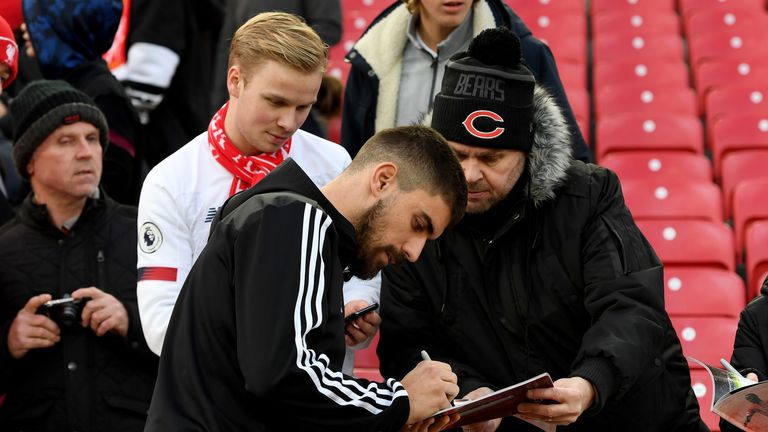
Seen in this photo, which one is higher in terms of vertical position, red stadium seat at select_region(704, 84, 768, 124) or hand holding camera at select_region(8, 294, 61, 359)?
red stadium seat at select_region(704, 84, 768, 124)

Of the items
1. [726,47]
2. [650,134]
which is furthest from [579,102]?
[726,47]


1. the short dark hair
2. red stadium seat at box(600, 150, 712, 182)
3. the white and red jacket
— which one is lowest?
the white and red jacket

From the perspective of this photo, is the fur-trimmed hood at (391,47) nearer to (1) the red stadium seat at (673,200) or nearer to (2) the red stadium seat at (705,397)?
(2) the red stadium seat at (705,397)

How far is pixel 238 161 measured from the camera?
3.20 meters

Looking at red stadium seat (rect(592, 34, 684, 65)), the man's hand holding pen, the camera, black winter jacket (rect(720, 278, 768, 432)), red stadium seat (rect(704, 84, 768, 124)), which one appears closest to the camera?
the man's hand holding pen

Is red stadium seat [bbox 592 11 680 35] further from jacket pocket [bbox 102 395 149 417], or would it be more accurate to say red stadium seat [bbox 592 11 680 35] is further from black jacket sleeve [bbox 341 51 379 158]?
jacket pocket [bbox 102 395 149 417]

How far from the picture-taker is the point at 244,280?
233cm

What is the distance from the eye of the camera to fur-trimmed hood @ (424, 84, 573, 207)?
3125 millimetres

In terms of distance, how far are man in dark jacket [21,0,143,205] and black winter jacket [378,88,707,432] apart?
5.77ft

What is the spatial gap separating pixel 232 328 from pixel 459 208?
0.57m

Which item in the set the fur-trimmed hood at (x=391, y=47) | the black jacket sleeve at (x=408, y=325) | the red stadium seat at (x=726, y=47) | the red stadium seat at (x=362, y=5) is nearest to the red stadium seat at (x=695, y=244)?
the fur-trimmed hood at (x=391, y=47)

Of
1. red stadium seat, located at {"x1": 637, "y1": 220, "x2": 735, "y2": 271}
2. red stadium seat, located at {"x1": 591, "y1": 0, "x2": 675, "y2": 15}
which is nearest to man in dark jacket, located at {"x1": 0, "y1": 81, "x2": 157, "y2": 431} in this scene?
red stadium seat, located at {"x1": 637, "y1": 220, "x2": 735, "y2": 271}

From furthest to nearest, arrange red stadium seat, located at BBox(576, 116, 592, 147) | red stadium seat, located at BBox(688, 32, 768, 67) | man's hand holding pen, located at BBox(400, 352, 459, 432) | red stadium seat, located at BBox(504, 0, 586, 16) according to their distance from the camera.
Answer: red stadium seat, located at BBox(504, 0, 586, 16) < red stadium seat, located at BBox(688, 32, 768, 67) < red stadium seat, located at BBox(576, 116, 592, 147) < man's hand holding pen, located at BBox(400, 352, 459, 432)

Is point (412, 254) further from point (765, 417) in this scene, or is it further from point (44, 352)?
point (44, 352)
